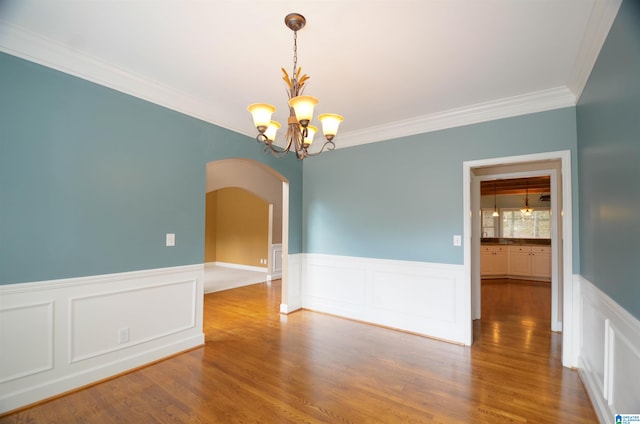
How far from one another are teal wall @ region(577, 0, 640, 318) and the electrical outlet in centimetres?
373

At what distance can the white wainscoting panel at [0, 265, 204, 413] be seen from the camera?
83.1 inches

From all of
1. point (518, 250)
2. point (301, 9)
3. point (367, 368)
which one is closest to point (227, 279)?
point (367, 368)

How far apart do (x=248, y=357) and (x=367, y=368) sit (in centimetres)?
125

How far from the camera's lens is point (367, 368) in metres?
2.80

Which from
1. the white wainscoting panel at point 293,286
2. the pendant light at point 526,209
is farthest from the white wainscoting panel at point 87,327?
the pendant light at point 526,209

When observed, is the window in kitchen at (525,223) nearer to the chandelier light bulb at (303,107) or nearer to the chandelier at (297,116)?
the chandelier at (297,116)

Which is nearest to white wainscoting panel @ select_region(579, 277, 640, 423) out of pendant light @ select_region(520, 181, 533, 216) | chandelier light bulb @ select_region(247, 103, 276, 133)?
chandelier light bulb @ select_region(247, 103, 276, 133)

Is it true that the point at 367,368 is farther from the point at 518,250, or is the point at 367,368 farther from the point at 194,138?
the point at 518,250

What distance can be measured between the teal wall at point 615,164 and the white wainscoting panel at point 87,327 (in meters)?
3.63

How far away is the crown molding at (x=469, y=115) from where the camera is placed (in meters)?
2.93

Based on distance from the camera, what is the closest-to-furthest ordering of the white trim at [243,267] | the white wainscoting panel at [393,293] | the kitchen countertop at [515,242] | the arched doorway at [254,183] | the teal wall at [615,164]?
the teal wall at [615,164] < the white wainscoting panel at [393,293] < the arched doorway at [254,183] < the kitchen countertop at [515,242] < the white trim at [243,267]

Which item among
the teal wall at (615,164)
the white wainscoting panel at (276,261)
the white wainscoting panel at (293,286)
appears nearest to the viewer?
the teal wall at (615,164)

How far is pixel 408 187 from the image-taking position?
12.7 ft

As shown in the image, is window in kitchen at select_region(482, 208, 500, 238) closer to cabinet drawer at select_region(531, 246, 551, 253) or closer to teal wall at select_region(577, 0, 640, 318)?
cabinet drawer at select_region(531, 246, 551, 253)
